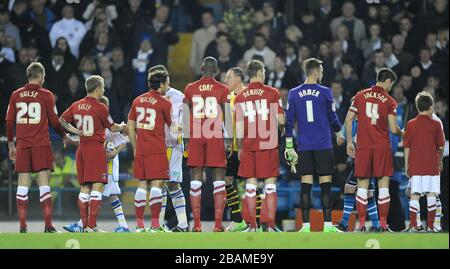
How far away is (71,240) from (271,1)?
39.2 feet

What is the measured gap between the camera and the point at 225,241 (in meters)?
16.1

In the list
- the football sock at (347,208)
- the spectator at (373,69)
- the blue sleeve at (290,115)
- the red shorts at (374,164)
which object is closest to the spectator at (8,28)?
the spectator at (373,69)

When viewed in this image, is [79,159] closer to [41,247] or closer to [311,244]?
[41,247]

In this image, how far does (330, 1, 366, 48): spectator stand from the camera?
25344 mm

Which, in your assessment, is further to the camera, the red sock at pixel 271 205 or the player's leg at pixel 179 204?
the player's leg at pixel 179 204

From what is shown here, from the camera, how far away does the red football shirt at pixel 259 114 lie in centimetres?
1725

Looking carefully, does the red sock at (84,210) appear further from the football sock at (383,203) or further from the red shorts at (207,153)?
the football sock at (383,203)

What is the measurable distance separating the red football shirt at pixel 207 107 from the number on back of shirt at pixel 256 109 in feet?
1.14

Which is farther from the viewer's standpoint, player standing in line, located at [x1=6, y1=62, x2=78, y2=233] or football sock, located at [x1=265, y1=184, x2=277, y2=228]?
player standing in line, located at [x1=6, y1=62, x2=78, y2=233]

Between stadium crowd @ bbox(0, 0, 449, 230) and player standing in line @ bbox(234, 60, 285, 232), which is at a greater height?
stadium crowd @ bbox(0, 0, 449, 230)

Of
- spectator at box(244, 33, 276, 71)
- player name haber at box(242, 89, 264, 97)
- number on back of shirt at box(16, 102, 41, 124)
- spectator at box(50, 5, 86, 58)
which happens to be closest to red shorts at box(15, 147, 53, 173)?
number on back of shirt at box(16, 102, 41, 124)

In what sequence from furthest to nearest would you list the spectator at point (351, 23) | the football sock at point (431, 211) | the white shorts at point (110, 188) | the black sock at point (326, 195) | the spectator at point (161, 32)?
the spectator at point (351, 23)
the spectator at point (161, 32)
the white shorts at point (110, 188)
the football sock at point (431, 211)
the black sock at point (326, 195)

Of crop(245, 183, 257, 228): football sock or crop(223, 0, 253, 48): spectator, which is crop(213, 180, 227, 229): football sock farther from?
crop(223, 0, 253, 48): spectator
